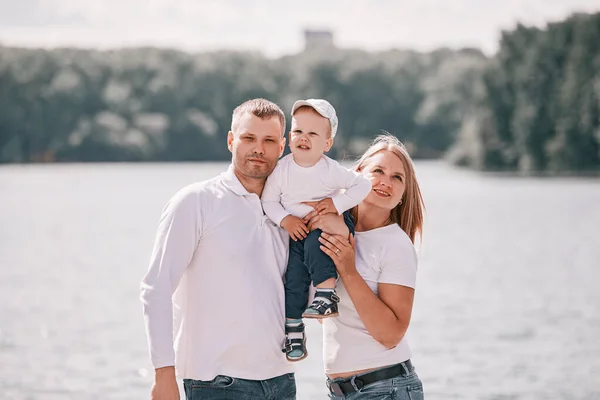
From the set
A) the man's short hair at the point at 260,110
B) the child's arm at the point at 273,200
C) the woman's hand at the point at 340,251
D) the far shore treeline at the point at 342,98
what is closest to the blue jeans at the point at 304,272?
the woman's hand at the point at 340,251

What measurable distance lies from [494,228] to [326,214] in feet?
72.8

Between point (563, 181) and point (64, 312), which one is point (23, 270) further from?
point (563, 181)

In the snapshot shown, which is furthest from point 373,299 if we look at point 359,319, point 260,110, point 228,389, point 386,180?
point 260,110

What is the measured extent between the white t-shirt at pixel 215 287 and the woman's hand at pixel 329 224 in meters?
0.21

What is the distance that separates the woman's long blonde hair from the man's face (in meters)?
0.46

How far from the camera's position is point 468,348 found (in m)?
11.0

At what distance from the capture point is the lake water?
9492 millimetres

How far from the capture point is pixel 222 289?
3.19 m

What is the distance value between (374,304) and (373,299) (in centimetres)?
2

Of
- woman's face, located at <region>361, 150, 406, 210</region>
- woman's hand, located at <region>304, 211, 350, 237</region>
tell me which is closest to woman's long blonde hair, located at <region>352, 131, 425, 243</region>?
woman's face, located at <region>361, 150, 406, 210</region>

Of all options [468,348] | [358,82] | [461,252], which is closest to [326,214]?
[468,348]

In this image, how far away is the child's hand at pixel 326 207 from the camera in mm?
3406

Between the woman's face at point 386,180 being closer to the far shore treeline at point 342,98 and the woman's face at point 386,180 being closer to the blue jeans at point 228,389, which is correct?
the blue jeans at point 228,389

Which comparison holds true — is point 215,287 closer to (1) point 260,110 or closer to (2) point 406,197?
(1) point 260,110
